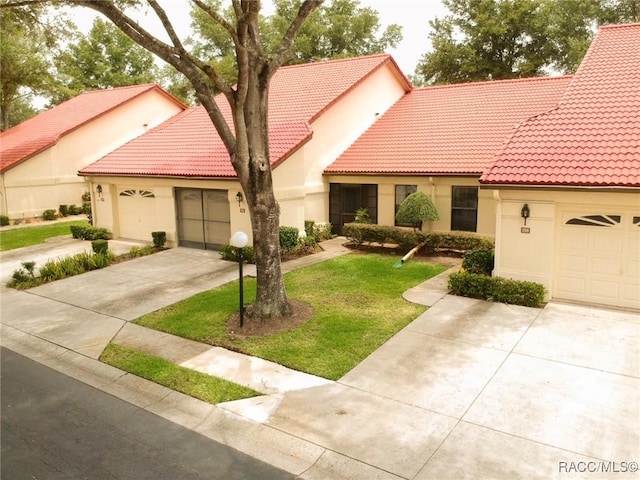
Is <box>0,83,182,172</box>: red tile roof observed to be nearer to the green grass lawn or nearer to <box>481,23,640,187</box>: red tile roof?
the green grass lawn

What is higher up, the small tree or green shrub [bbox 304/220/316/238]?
the small tree

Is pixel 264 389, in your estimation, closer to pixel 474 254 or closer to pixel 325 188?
pixel 474 254

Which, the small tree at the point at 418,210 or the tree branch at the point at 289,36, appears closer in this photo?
the tree branch at the point at 289,36

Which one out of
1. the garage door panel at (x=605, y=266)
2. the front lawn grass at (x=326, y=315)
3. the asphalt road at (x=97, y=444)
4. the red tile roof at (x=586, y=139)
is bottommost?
the asphalt road at (x=97, y=444)

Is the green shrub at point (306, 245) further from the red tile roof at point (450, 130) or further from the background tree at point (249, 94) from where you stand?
the background tree at point (249, 94)

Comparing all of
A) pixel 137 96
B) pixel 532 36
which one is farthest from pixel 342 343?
pixel 532 36

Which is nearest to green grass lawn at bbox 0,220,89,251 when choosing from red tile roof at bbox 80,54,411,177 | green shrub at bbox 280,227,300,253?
red tile roof at bbox 80,54,411,177

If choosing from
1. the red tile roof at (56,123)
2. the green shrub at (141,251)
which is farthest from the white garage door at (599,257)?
the red tile roof at (56,123)
